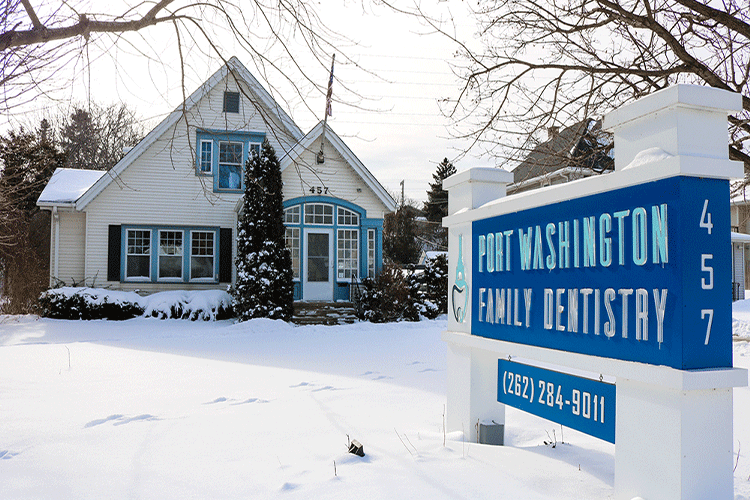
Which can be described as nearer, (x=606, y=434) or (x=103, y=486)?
(x=606, y=434)

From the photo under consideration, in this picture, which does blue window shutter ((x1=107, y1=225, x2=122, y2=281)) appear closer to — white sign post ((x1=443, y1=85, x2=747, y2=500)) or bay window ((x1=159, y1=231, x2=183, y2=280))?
bay window ((x1=159, y1=231, x2=183, y2=280))

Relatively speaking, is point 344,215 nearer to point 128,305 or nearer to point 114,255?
point 128,305

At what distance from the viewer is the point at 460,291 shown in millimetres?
4586

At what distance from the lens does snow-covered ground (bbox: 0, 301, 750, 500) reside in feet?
11.1

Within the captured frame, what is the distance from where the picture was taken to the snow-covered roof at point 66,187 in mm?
16706

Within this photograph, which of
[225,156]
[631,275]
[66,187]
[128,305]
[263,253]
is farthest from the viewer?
[66,187]

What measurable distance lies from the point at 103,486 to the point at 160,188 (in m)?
15.0

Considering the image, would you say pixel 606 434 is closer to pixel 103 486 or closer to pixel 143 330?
pixel 103 486

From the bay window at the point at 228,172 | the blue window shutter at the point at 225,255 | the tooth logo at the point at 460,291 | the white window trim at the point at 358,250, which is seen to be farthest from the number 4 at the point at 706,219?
the bay window at the point at 228,172

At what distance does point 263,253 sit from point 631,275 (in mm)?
12384

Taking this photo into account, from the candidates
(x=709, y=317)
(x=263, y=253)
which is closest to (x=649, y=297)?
(x=709, y=317)

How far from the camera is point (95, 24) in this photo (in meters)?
5.17

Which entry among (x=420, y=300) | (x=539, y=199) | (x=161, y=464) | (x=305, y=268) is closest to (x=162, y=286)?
(x=305, y=268)

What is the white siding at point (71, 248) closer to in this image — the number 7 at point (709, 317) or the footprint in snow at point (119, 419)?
the footprint in snow at point (119, 419)
